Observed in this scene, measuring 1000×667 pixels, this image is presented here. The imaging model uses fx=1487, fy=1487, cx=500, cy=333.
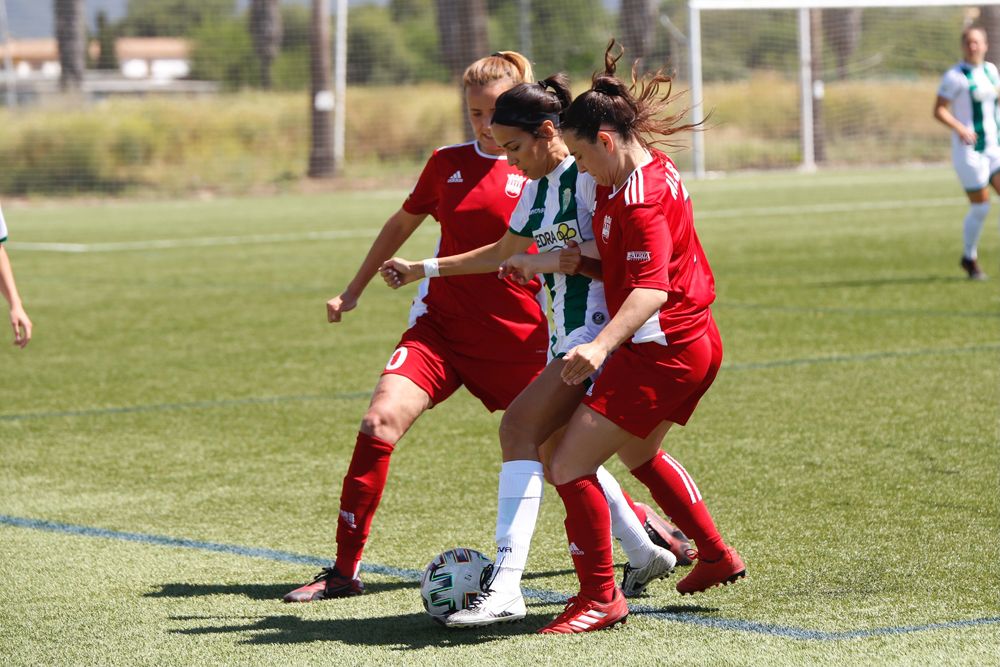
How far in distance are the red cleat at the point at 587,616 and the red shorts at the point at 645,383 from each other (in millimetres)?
517

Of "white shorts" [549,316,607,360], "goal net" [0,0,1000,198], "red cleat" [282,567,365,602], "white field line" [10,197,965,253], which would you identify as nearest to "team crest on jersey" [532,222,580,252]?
"white shorts" [549,316,607,360]

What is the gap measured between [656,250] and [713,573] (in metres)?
1.10

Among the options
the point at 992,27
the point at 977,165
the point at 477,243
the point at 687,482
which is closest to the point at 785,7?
the point at 992,27

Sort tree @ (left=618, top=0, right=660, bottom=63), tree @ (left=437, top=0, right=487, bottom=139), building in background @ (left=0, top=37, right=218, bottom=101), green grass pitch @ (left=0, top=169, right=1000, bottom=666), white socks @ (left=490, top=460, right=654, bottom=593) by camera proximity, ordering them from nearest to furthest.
Result: 1. green grass pitch @ (left=0, top=169, right=1000, bottom=666)
2. white socks @ (left=490, top=460, right=654, bottom=593)
3. tree @ (left=437, top=0, right=487, bottom=139)
4. tree @ (left=618, top=0, right=660, bottom=63)
5. building in background @ (left=0, top=37, right=218, bottom=101)

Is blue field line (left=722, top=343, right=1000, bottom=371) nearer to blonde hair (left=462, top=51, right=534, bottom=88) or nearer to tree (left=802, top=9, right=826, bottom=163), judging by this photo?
blonde hair (left=462, top=51, right=534, bottom=88)

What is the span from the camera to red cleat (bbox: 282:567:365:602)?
4.90m

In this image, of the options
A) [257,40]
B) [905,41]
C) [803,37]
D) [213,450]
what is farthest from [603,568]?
[257,40]

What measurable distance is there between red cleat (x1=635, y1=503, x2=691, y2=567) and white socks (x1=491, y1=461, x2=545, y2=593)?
0.75m

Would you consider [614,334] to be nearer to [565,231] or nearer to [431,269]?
[565,231]

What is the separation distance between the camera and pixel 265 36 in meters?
43.4

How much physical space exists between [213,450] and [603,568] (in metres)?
3.44

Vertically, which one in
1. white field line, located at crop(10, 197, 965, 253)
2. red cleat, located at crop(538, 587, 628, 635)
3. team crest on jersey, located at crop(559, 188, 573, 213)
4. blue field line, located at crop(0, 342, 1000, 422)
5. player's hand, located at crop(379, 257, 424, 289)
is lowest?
blue field line, located at crop(0, 342, 1000, 422)

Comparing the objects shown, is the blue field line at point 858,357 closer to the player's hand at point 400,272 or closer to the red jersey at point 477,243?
the red jersey at point 477,243

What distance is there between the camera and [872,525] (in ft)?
18.4
